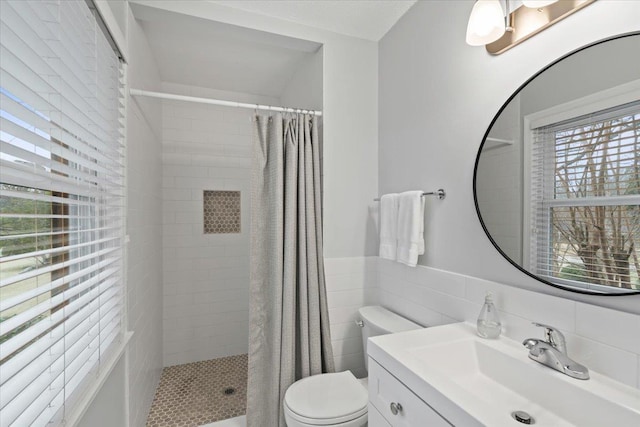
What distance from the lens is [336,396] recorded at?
60.5 inches

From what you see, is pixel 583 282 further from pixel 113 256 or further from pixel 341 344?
pixel 113 256

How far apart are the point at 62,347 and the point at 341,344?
1504 mm

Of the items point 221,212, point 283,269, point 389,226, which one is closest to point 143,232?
point 283,269

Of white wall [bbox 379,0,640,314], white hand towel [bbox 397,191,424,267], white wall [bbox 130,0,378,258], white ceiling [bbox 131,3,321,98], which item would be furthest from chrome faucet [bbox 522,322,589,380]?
white ceiling [bbox 131,3,321,98]

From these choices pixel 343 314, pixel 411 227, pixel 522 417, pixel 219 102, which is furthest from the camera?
pixel 343 314

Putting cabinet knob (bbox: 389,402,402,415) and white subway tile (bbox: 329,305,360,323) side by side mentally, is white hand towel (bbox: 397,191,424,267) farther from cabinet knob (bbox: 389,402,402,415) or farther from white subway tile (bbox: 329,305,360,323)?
cabinet knob (bbox: 389,402,402,415)

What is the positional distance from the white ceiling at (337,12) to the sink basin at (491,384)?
1783 mm

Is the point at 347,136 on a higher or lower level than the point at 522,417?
higher

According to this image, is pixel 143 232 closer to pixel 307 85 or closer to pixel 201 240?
pixel 201 240

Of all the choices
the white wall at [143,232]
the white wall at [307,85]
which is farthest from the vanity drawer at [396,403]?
the white wall at [307,85]

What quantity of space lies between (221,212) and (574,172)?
259 cm

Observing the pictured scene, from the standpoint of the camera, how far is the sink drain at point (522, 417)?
87 cm

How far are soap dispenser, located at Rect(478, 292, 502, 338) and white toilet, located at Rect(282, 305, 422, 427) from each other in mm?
459

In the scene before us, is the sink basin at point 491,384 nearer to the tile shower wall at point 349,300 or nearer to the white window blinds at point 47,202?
the tile shower wall at point 349,300
